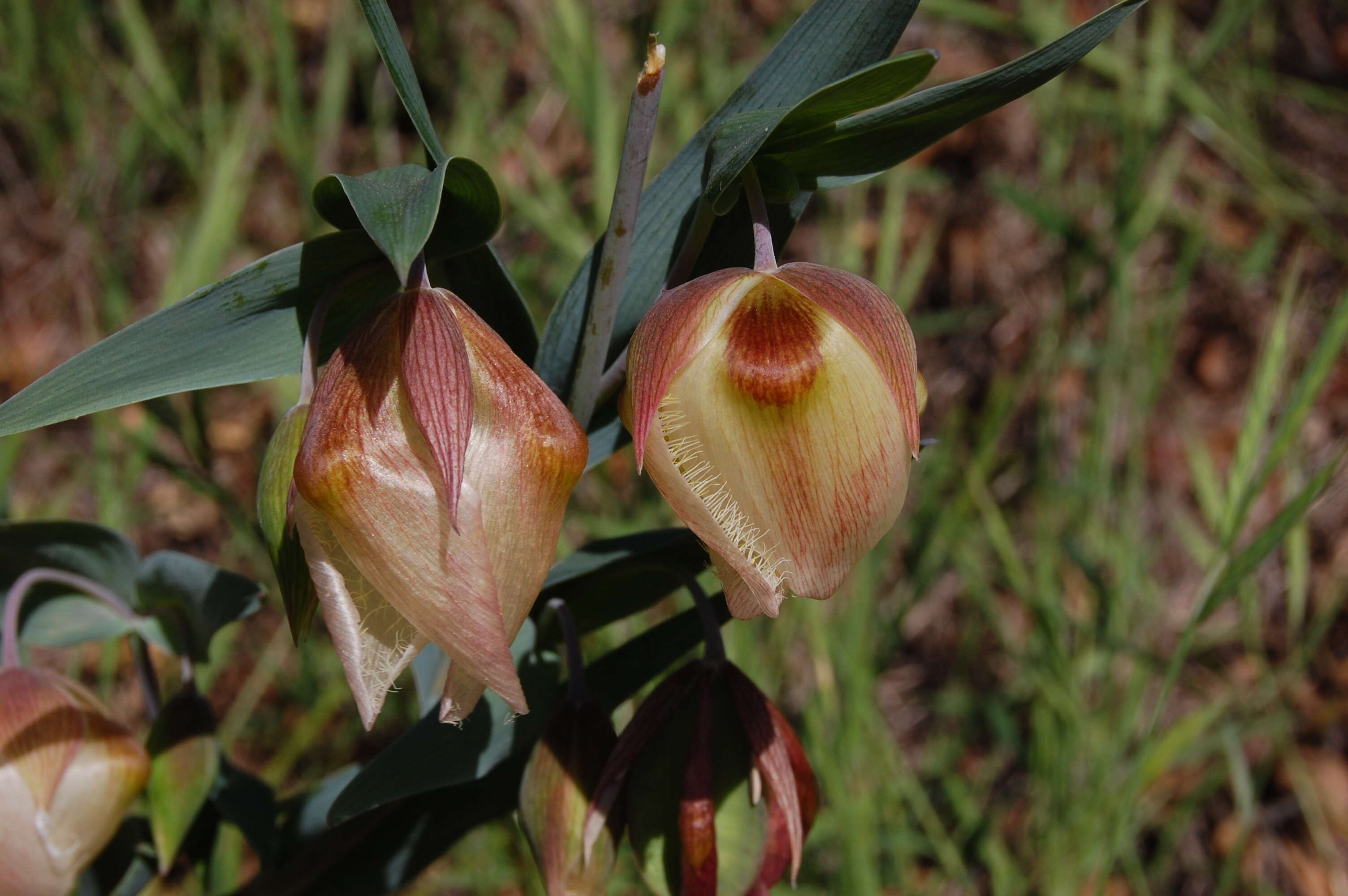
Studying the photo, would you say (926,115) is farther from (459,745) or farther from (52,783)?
(52,783)

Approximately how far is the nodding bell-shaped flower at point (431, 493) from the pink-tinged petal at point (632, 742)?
0.49 ft

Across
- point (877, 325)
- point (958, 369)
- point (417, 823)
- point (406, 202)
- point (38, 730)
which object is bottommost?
point (958, 369)

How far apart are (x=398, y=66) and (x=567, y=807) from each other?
0.42 meters

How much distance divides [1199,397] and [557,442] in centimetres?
226

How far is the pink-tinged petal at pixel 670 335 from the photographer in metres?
0.47

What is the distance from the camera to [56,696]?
662mm

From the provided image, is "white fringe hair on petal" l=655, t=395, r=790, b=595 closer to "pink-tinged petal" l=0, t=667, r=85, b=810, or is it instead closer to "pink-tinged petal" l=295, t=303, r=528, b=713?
"pink-tinged petal" l=295, t=303, r=528, b=713

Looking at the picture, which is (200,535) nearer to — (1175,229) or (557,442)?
(557,442)

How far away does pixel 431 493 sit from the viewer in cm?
45

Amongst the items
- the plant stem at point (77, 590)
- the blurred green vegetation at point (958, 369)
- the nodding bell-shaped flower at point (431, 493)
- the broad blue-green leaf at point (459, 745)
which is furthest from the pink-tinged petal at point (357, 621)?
the blurred green vegetation at point (958, 369)

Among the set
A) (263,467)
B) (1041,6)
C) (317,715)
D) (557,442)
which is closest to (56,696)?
(263,467)

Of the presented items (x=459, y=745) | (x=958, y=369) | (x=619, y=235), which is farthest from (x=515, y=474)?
(x=958, y=369)

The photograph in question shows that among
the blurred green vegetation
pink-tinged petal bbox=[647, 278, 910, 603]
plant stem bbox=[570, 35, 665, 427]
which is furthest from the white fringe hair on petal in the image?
the blurred green vegetation

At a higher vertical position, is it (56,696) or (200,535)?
(56,696)
